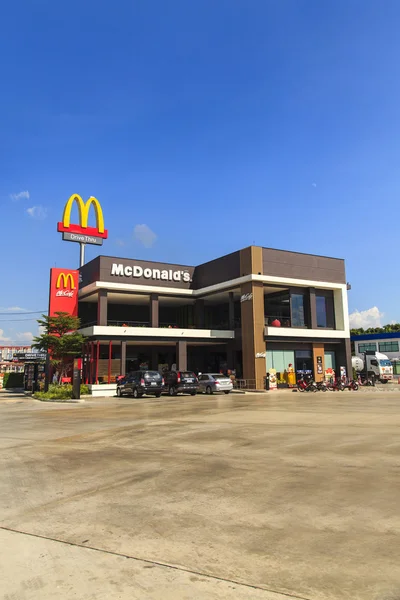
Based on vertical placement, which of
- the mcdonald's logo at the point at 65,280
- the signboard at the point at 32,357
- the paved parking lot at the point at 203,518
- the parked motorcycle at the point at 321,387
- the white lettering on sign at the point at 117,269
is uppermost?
the white lettering on sign at the point at 117,269

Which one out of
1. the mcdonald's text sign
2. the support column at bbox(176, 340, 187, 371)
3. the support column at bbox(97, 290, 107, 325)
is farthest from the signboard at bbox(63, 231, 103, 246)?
the support column at bbox(176, 340, 187, 371)

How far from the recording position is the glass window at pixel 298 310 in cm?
4252

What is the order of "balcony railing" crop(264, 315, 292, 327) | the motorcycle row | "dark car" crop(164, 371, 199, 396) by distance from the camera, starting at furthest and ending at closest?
"balcony railing" crop(264, 315, 292, 327), the motorcycle row, "dark car" crop(164, 371, 199, 396)

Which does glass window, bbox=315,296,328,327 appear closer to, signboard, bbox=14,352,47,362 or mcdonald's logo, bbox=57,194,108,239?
mcdonald's logo, bbox=57,194,108,239

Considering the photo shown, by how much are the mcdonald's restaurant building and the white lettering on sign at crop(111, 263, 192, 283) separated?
0.31 feet

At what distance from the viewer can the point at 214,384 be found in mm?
33875

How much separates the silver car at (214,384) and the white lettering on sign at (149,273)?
13582mm

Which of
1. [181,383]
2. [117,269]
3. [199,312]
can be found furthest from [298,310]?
[117,269]

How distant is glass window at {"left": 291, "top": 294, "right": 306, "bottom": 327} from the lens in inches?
1674

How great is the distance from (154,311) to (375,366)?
78.1 feet

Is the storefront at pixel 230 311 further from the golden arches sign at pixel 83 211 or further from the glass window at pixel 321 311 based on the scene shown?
the golden arches sign at pixel 83 211

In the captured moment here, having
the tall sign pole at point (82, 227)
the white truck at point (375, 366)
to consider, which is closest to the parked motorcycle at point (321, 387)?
the white truck at point (375, 366)

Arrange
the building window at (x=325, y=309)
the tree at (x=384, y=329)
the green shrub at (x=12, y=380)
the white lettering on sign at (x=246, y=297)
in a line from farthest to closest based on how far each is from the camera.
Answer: the tree at (x=384, y=329), the green shrub at (x=12, y=380), the building window at (x=325, y=309), the white lettering on sign at (x=246, y=297)

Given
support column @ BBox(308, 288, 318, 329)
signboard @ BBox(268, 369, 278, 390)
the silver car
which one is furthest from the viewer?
support column @ BBox(308, 288, 318, 329)
